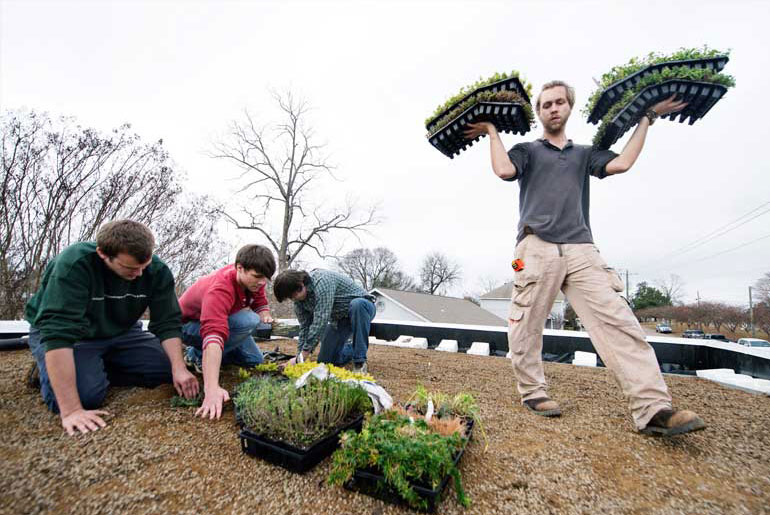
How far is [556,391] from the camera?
277 cm

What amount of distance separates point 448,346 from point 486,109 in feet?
12.1

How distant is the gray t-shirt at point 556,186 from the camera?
2.16 metres

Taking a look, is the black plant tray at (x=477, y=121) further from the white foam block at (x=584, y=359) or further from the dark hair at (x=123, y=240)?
the white foam block at (x=584, y=359)

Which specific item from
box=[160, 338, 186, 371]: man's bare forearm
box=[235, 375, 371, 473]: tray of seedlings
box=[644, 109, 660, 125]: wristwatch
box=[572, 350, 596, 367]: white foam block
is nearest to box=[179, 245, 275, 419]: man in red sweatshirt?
box=[160, 338, 186, 371]: man's bare forearm

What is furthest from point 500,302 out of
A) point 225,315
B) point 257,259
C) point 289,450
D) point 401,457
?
point 401,457

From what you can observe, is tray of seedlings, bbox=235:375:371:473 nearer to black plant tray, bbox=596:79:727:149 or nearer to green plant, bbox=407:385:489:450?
green plant, bbox=407:385:489:450

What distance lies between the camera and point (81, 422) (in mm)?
1717

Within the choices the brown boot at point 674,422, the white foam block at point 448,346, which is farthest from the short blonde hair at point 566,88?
the white foam block at point 448,346

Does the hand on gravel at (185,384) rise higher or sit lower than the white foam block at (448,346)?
higher

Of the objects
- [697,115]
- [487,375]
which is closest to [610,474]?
[487,375]

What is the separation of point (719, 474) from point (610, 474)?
0.46 metres

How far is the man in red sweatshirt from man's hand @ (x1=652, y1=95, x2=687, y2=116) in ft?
8.45

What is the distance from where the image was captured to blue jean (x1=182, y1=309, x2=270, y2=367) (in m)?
2.64

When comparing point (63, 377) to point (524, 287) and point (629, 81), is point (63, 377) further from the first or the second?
point (629, 81)
